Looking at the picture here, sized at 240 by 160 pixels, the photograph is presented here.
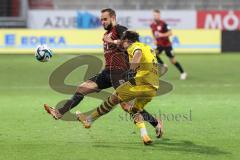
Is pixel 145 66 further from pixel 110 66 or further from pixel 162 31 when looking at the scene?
pixel 162 31

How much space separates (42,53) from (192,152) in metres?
3.42

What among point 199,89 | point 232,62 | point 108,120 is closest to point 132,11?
point 232,62

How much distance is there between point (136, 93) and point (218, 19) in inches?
1014

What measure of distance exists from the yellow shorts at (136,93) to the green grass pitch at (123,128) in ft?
2.17

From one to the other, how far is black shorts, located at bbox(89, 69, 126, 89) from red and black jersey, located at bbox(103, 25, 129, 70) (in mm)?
89

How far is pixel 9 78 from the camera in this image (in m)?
21.2

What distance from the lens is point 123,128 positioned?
11.8 m

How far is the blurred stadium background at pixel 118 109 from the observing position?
9.92 metres

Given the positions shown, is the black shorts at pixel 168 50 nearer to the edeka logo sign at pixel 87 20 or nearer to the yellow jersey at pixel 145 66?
the yellow jersey at pixel 145 66

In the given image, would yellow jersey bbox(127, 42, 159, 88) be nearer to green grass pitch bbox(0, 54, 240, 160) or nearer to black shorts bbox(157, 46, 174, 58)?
green grass pitch bbox(0, 54, 240, 160)

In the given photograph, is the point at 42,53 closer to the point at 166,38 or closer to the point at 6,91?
the point at 6,91

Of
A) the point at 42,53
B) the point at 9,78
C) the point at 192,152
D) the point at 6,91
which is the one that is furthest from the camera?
the point at 9,78

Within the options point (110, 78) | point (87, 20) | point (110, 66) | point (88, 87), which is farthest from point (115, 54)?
point (87, 20)

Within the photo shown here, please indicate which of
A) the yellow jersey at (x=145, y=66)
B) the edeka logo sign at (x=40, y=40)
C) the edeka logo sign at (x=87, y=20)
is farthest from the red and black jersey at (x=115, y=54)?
the edeka logo sign at (x=87, y=20)
